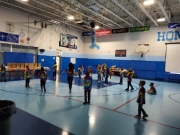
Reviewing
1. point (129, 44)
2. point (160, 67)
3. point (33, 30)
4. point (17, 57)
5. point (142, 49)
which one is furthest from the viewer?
point (129, 44)

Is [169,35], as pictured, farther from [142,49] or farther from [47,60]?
[47,60]

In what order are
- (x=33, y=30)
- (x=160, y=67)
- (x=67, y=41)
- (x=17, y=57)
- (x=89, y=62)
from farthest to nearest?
(x=89, y=62), (x=67, y=41), (x=160, y=67), (x=33, y=30), (x=17, y=57)

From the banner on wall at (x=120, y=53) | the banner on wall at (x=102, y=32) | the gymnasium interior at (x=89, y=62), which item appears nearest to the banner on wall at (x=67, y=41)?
the gymnasium interior at (x=89, y=62)

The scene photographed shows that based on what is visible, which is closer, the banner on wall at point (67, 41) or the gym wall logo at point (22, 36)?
the gym wall logo at point (22, 36)

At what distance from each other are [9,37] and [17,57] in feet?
6.44

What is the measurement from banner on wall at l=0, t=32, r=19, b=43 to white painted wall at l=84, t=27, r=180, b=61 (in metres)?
11.0

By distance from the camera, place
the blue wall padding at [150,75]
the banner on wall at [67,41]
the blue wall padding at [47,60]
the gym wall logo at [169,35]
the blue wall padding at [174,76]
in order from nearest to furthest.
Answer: the blue wall padding at [174,76] < the gym wall logo at [169,35] < the blue wall padding at [47,60] < the blue wall padding at [150,75] < the banner on wall at [67,41]

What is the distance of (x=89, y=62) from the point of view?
22.1 meters

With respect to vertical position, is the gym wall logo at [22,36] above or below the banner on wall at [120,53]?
above

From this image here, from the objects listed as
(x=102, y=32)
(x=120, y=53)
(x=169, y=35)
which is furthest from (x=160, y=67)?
(x=102, y=32)

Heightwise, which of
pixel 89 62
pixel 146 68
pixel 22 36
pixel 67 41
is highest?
pixel 67 41

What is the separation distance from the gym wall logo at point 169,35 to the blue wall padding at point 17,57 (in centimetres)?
1417

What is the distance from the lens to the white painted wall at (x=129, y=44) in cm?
1627

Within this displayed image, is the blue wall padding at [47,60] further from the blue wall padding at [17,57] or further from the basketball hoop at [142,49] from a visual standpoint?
the basketball hoop at [142,49]
